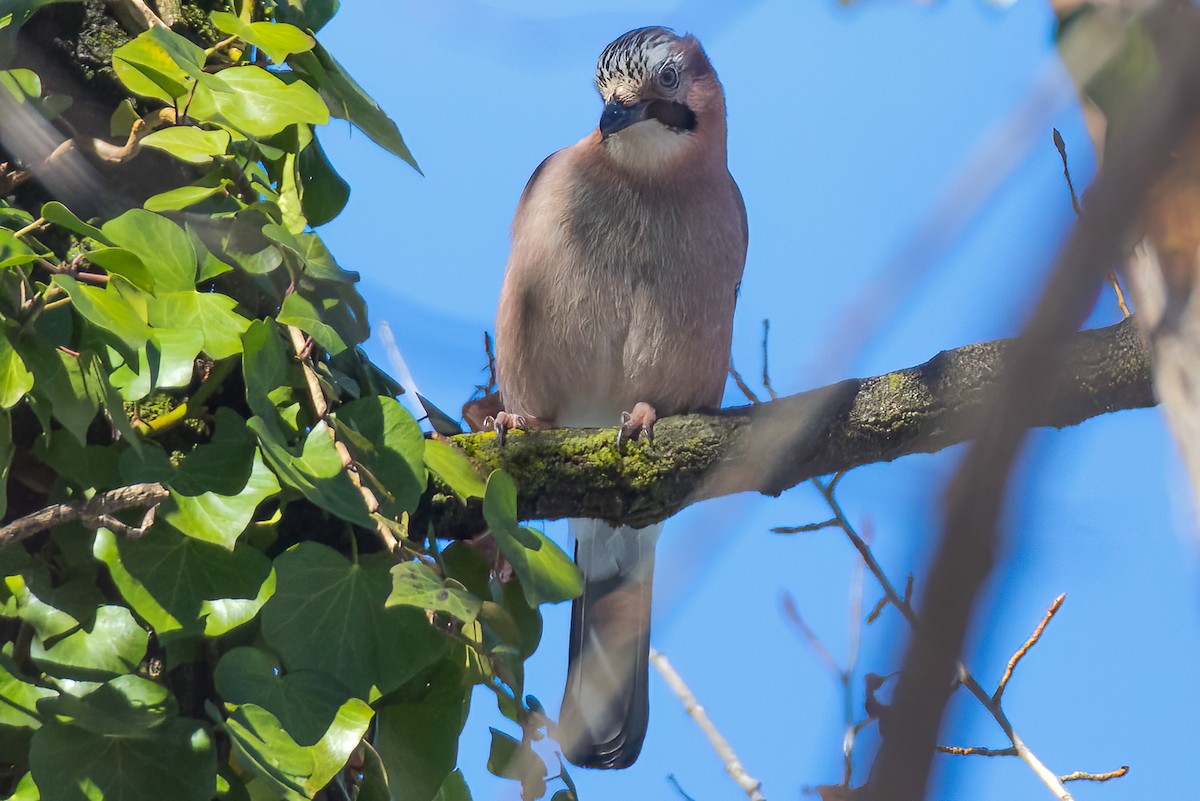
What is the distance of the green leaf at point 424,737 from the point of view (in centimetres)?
145

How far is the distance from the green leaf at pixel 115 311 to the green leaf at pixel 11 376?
8 centimetres

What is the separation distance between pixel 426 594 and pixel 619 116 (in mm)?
1837

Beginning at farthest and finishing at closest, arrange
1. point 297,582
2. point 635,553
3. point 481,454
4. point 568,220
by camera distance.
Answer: point 635,553 < point 568,220 < point 481,454 < point 297,582

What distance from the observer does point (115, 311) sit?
4.05 feet

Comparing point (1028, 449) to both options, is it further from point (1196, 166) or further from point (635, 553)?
point (635, 553)

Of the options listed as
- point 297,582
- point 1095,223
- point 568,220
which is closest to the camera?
point 1095,223

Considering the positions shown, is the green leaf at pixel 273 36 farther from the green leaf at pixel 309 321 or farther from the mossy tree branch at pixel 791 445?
the mossy tree branch at pixel 791 445

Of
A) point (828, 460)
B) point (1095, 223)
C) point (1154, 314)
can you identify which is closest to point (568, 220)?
point (828, 460)

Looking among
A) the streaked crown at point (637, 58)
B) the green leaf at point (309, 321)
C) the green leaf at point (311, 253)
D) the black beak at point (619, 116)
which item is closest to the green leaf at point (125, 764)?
the green leaf at point (309, 321)

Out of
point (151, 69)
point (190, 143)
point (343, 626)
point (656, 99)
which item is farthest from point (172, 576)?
point (656, 99)

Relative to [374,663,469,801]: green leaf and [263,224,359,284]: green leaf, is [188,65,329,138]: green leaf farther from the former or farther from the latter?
[374,663,469,801]: green leaf

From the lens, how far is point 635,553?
303cm

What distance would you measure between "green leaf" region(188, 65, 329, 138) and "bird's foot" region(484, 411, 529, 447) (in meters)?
0.69

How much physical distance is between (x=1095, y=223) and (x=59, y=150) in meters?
1.50
